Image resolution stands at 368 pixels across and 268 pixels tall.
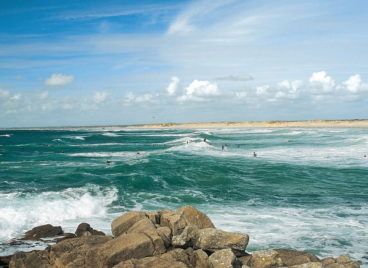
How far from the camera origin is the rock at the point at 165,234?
43.4ft

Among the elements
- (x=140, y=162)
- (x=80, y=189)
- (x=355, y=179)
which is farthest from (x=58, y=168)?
(x=355, y=179)

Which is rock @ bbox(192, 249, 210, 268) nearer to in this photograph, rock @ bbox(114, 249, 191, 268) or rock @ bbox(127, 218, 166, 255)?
rock @ bbox(114, 249, 191, 268)

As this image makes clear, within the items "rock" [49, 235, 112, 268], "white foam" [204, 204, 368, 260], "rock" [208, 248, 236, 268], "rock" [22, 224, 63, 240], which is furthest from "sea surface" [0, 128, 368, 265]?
"rock" [208, 248, 236, 268]

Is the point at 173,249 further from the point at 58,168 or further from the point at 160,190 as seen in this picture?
the point at 58,168

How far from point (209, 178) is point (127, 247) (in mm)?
21630

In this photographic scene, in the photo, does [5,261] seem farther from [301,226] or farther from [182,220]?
[301,226]

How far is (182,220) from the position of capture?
14.4m

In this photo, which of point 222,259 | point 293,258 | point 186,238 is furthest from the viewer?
point 186,238

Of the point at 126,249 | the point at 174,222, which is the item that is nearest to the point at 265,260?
the point at 174,222

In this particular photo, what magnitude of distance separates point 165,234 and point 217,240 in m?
1.55

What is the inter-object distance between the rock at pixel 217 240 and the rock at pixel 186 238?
14 cm

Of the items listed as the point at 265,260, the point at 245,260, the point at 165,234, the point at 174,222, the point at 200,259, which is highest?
the point at 174,222

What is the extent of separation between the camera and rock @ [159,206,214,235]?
14.3 m

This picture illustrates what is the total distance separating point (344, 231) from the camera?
18406 millimetres
